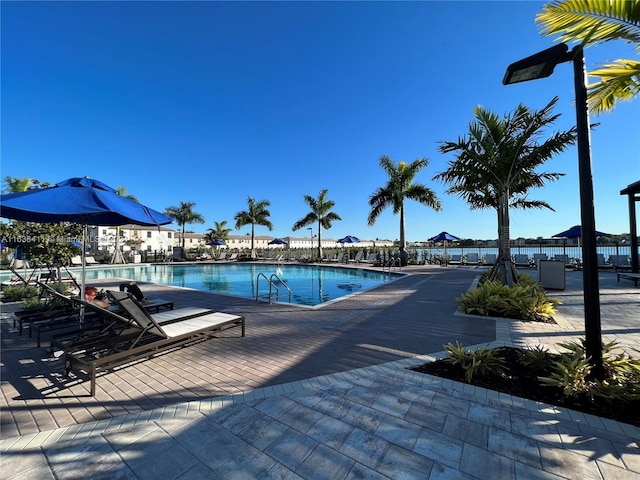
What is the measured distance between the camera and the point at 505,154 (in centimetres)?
710

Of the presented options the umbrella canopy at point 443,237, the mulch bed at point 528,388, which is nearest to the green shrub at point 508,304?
the mulch bed at point 528,388

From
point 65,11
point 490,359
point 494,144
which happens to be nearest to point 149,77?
point 65,11

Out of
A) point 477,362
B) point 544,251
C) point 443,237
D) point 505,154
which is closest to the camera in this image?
point 477,362

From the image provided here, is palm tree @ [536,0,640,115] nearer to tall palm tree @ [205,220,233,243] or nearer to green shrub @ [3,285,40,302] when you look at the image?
green shrub @ [3,285,40,302]

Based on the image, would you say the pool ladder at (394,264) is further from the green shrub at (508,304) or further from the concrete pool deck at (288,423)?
the concrete pool deck at (288,423)

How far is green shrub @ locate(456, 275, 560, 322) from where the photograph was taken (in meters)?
5.87

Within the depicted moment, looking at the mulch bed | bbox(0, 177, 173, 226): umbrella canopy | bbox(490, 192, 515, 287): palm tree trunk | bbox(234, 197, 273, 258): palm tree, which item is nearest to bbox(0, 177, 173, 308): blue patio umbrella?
bbox(0, 177, 173, 226): umbrella canopy

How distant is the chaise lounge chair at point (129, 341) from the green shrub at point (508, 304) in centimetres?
551

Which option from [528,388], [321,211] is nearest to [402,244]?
[321,211]

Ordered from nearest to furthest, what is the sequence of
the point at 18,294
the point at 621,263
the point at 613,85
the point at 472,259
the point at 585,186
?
1. the point at 585,186
2. the point at 613,85
3. the point at 18,294
4. the point at 621,263
5. the point at 472,259

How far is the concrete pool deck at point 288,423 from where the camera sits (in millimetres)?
1846

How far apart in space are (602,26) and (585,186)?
1.89 meters

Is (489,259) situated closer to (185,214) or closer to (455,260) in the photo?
(455,260)

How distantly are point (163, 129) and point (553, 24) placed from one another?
2180cm
